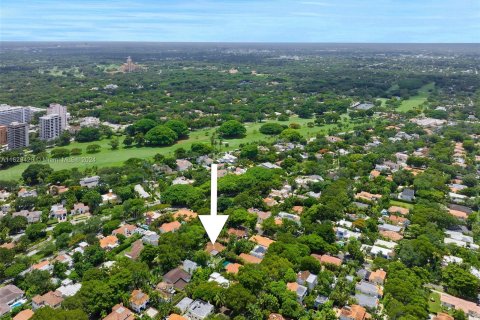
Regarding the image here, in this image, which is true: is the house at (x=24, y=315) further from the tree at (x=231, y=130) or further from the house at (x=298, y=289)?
the tree at (x=231, y=130)

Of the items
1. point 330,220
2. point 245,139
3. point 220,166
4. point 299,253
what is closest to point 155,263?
point 299,253

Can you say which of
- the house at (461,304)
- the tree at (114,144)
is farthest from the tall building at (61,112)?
the house at (461,304)

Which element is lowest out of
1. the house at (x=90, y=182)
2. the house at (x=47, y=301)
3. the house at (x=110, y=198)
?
the house at (x=47, y=301)

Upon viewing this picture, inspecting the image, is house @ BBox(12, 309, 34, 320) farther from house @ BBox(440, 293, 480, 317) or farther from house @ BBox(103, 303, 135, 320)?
house @ BBox(440, 293, 480, 317)

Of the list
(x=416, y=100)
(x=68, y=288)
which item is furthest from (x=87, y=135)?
(x=416, y=100)

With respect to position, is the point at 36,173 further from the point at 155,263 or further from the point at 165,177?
the point at 155,263

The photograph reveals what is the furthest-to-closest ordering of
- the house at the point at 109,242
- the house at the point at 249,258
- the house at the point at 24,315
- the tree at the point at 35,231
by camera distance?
the tree at the point at 35,231
the house at the point at 109,242
the house at the point at 249,258
the house at the point at 24,315
